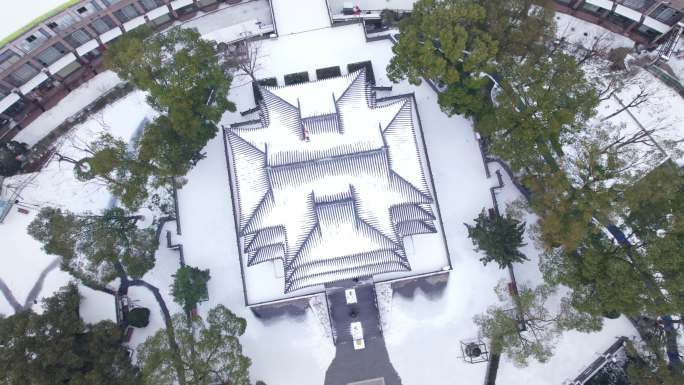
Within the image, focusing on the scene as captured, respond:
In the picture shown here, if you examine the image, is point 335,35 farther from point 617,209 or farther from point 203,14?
point 617,209

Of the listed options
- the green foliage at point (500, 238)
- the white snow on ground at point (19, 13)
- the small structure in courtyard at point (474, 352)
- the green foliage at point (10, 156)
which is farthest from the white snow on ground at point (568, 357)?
the green foliage at point (10, 156)

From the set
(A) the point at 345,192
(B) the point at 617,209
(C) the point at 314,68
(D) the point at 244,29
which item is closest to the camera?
(A) the point at 345,192

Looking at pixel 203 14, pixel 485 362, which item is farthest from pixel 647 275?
pixel 203 14

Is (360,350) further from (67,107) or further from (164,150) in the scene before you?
(67,107)

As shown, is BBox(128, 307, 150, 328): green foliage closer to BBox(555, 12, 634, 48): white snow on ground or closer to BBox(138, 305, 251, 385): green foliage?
BBox(138, 305, 251, 385): green foliage

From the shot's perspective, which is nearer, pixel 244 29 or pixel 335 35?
pixel 335 35

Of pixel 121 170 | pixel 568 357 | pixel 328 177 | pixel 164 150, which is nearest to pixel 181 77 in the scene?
pixel 164 150

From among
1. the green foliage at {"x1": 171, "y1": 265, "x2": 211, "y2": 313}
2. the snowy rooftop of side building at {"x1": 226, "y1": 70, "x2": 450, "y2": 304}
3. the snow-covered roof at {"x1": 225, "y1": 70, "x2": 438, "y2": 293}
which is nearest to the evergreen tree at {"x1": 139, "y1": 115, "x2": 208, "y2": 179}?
the snow-covered roof at {"x1": 225, "y1": 70, "x2": 438, "y2": 293}
